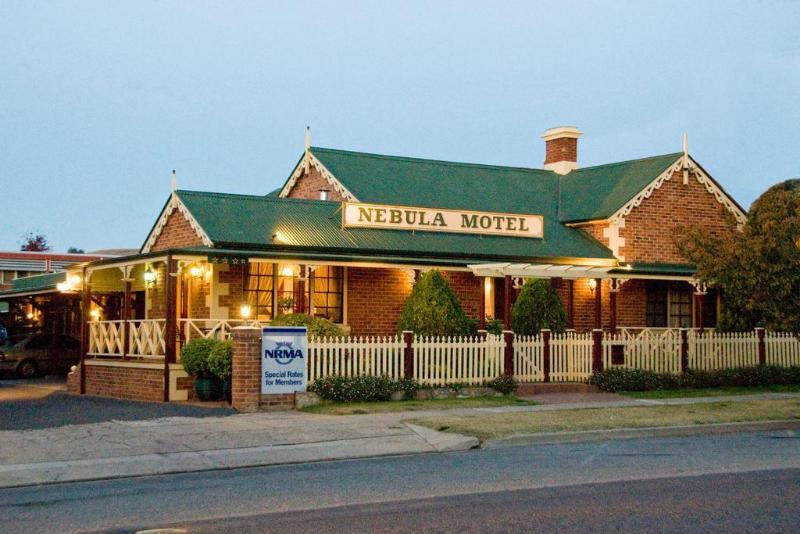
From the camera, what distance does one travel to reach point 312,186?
3045 cm

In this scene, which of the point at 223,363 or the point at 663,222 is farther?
the point at 663,222

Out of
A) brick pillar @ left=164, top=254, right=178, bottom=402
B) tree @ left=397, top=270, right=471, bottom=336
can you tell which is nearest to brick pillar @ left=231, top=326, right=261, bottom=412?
brick pillar @ left=164, top=254, right=178, bottom=402

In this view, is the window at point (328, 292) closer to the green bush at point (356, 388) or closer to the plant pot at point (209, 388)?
the plant pot at point (209, 388)

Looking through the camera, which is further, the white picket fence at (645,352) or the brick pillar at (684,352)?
the brick pillar at (684,352)

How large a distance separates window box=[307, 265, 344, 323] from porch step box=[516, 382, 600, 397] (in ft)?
17.5

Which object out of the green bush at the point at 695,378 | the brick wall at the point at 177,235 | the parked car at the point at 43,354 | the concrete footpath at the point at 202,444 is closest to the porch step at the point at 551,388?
the green bush at the point at 695,378

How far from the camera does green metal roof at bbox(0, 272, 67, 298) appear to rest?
103ft

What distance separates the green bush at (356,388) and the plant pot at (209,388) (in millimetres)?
2472

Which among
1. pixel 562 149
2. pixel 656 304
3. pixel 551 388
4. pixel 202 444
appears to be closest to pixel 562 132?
pixel 562 149

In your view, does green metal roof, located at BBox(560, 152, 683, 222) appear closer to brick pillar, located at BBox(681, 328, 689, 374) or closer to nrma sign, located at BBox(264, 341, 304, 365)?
brick pillar, located at BBox(681, 328, 689, 374)

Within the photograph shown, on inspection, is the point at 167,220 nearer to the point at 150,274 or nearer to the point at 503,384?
the point at 150,274

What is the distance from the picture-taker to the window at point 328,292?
25.7 meters

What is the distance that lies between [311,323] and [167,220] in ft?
21.1

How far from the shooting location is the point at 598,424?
17.3 metres
